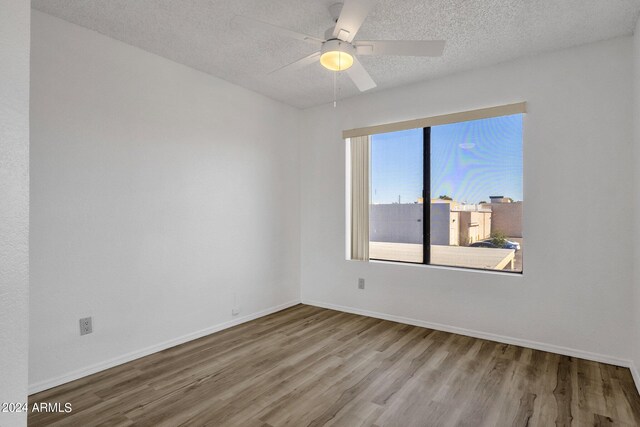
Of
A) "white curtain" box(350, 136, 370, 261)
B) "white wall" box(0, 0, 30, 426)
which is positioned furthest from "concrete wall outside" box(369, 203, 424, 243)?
"white wall" box(0, 0, 30, 426)

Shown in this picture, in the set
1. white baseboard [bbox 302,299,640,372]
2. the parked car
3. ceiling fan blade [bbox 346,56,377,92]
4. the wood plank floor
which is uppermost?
ceiling fan blade [bbox 346,56,377,92]

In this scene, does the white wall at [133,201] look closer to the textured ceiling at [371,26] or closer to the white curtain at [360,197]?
the textured ceiling at [371,26]

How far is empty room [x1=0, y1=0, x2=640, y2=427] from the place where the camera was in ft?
7.36

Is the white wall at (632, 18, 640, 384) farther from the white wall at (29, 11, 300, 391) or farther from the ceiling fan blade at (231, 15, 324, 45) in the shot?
the white wall at (29, 11, 300, 391)

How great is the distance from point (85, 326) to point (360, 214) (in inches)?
116

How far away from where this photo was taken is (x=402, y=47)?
2160 mm

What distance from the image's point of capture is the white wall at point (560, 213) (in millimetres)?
2689

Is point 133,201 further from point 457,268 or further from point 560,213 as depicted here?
point 560,213

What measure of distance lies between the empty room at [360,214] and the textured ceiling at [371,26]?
0.02 m

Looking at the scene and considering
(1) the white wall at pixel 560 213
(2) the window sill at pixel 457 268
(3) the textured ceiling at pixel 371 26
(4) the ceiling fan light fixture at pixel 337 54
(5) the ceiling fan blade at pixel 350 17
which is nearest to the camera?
(5) the ceiling fan blade at pixel 350 17

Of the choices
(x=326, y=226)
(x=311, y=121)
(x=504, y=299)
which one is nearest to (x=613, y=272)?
(x=504, y=299)

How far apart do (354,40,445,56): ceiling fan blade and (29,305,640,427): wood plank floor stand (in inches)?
88.7

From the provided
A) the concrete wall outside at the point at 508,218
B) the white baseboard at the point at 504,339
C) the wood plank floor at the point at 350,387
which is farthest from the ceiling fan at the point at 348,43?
the white baseboard at the point at 504,339

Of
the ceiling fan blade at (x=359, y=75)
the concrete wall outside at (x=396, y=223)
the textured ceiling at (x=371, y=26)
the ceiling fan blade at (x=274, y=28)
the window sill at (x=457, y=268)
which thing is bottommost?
the window sill at (x=457, y=268)
